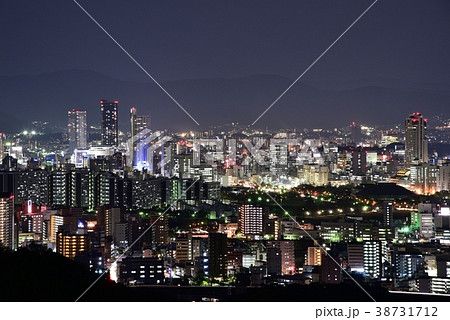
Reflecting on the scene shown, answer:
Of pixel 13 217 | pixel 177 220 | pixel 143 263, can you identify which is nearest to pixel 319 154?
pixel 177 220

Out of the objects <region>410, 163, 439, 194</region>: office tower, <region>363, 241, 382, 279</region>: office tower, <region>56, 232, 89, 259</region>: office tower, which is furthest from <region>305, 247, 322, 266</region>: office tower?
<region>410, 163, 439, 194</region>: office tower

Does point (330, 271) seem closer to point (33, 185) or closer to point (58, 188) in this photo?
point (33, 185)

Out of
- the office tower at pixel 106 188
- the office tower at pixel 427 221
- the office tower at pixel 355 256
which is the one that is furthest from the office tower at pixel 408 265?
the office tower at pixel 106 188

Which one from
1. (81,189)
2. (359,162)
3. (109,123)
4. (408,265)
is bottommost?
(408,265)

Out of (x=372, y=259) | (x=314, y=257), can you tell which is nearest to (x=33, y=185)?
(x=314, y=257)

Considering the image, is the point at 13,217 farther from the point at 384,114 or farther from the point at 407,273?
the point at 384,114

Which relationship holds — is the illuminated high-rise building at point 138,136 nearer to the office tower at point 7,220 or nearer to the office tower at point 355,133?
the office tower at point 355,133

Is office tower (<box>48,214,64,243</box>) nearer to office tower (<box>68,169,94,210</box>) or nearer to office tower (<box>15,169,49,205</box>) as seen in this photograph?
office tower (<box>15,169,49,205</box>)

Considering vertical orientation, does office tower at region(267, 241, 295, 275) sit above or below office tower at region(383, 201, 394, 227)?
below
